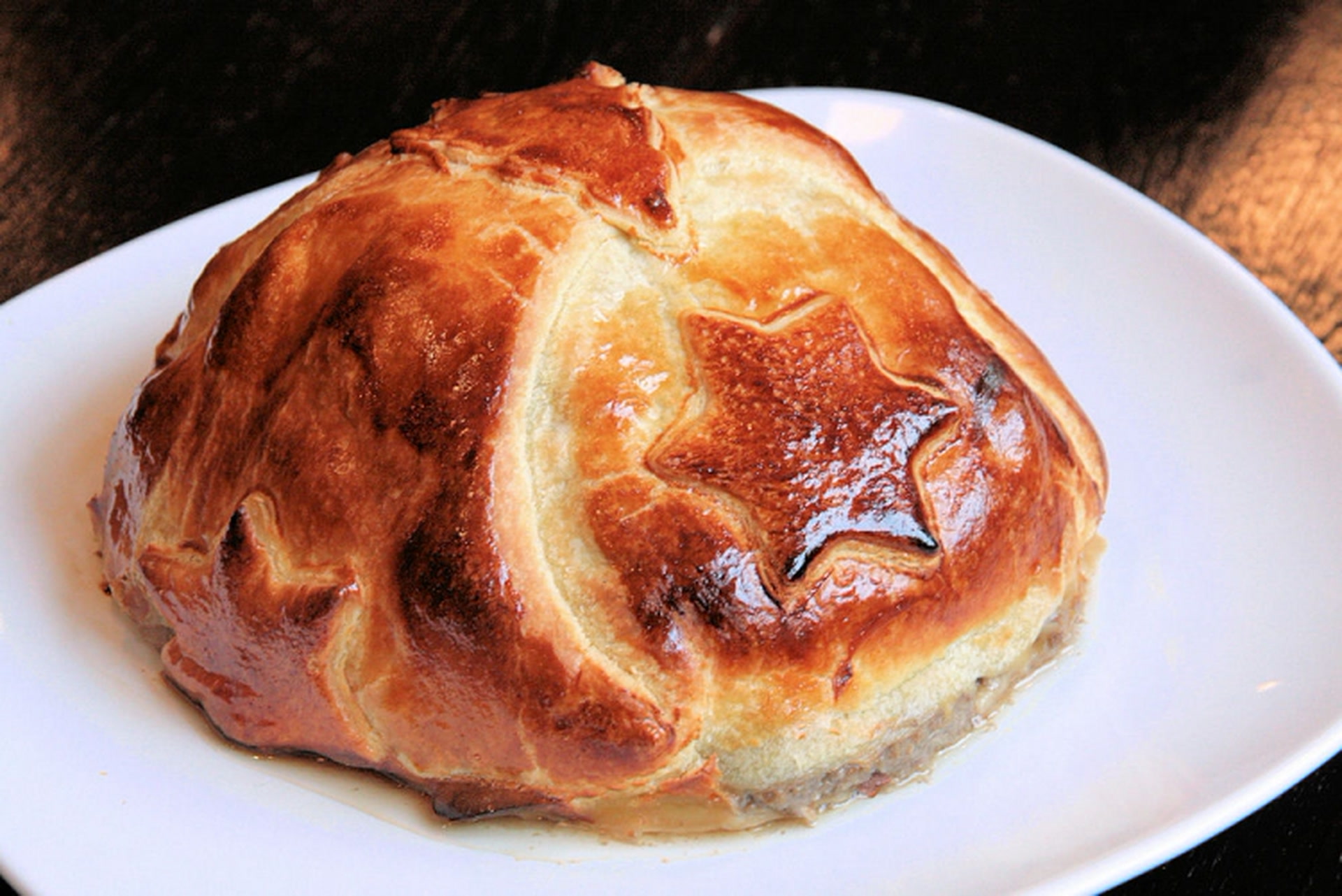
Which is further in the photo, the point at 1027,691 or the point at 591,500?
the point at 1027,691

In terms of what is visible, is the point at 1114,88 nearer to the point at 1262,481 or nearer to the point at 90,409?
the point at 1262,481

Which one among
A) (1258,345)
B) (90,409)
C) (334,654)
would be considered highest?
(1258,345)

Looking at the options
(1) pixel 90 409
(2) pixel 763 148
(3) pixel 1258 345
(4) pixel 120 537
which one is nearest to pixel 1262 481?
(3) pixel 1258 345

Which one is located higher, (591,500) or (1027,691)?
(591,500)
